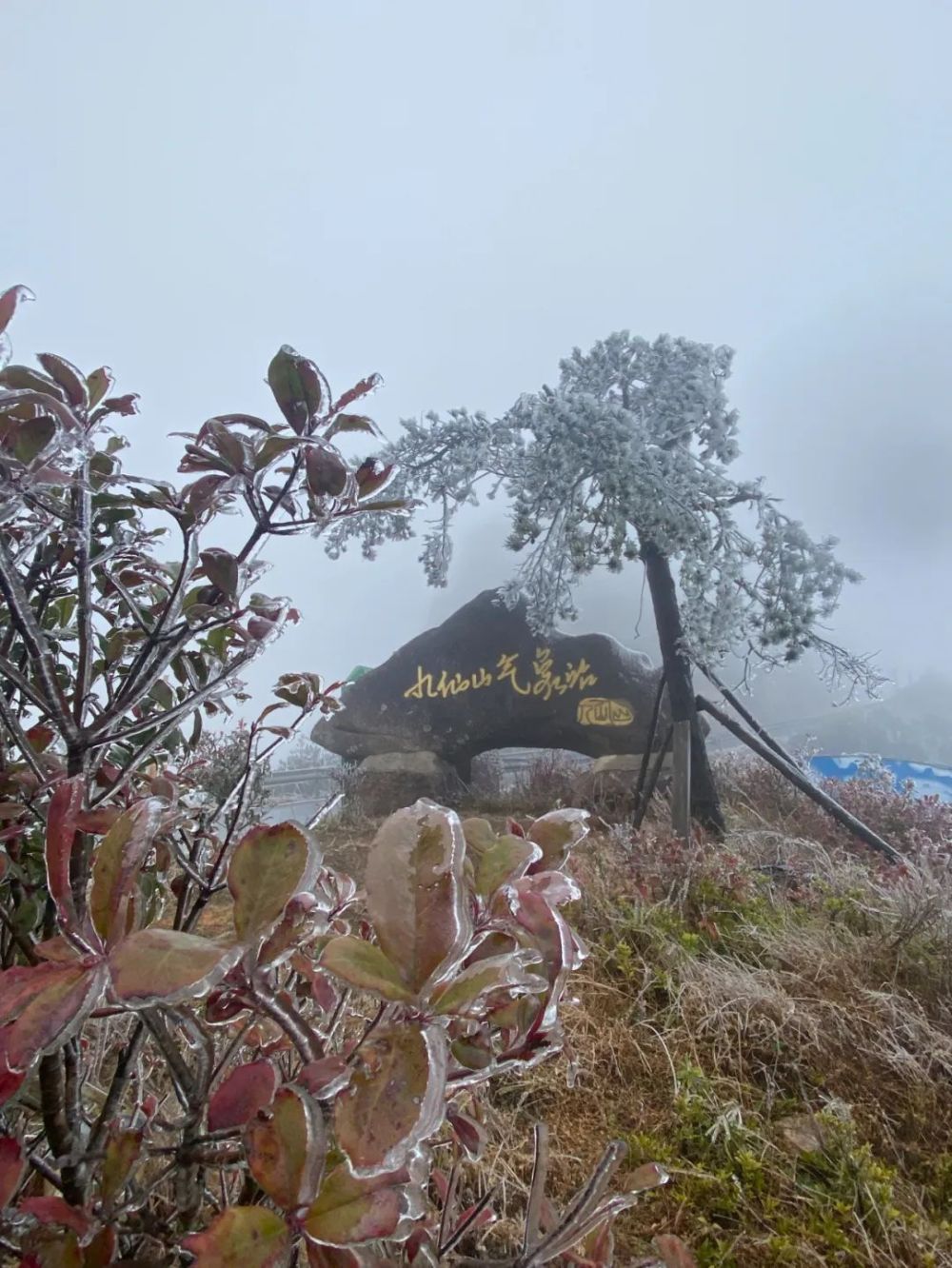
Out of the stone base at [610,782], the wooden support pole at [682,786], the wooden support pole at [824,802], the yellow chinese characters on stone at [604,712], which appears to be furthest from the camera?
the yellow chinese characters on stone at [604,712]

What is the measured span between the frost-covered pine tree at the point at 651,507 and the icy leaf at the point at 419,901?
3.26 metres

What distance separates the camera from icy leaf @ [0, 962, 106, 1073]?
8.9 inches

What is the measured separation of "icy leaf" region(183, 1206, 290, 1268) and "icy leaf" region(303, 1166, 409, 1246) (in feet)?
0.04

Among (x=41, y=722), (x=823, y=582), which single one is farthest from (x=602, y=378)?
(x=41, y=722)

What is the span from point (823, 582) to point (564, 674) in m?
2.08

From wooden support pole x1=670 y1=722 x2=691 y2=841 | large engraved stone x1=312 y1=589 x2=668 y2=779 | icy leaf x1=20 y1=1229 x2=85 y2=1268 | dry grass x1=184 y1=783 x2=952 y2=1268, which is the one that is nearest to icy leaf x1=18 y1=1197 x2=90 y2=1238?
icy leaf x1=20 y1=1229 x2=85 y2=1268

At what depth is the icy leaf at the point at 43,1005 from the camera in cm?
23

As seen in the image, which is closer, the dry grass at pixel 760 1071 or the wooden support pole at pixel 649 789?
the dry grass at pixel 760 1071

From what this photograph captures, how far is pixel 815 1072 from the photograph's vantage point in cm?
133

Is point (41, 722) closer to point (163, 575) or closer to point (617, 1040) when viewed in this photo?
point (163, 575)

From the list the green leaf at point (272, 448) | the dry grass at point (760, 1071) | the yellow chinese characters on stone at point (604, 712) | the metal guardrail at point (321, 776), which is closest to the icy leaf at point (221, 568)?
the green leaf at point (272, 448)

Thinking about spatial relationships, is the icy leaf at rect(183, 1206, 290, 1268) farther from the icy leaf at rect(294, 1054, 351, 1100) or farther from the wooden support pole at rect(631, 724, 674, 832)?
the wooden support pole at rect(631, 724, 674, 832)

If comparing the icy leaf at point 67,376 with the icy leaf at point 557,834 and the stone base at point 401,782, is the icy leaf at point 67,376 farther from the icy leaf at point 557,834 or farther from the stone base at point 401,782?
the stone base at point 401,782

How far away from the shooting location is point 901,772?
14.2 feet
